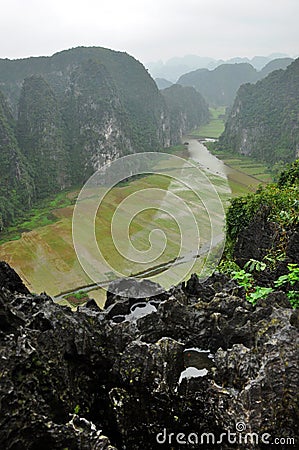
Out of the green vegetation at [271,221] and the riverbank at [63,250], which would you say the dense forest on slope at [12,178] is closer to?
the riverbank at [63,250]

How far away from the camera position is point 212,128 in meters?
112

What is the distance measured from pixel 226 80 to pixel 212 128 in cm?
7216

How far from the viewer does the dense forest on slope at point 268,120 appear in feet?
218

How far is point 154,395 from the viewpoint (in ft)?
12.9

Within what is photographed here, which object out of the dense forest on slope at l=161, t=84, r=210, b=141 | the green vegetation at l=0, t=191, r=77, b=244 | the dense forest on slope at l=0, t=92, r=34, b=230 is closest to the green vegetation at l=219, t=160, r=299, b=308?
the green vegetation at l=0, t=191, r=77, b=244

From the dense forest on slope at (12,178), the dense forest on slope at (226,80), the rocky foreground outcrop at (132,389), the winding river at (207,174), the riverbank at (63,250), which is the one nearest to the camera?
the rocky foreground outcrop at (132,389)

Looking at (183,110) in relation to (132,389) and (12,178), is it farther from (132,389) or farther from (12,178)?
(132,389)

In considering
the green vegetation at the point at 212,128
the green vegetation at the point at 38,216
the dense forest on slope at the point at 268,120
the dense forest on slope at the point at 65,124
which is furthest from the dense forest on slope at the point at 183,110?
the green vegetation at the point at 38,216

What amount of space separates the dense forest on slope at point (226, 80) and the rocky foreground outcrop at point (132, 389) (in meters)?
170

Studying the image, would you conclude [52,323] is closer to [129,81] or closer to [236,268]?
[236,268]

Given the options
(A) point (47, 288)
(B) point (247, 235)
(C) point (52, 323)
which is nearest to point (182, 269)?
(A) point (47, 288)

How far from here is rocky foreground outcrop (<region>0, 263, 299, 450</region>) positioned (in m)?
3.27

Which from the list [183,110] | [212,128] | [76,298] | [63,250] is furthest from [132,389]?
[212,128]

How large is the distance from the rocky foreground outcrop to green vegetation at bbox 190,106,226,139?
94.6 metres
